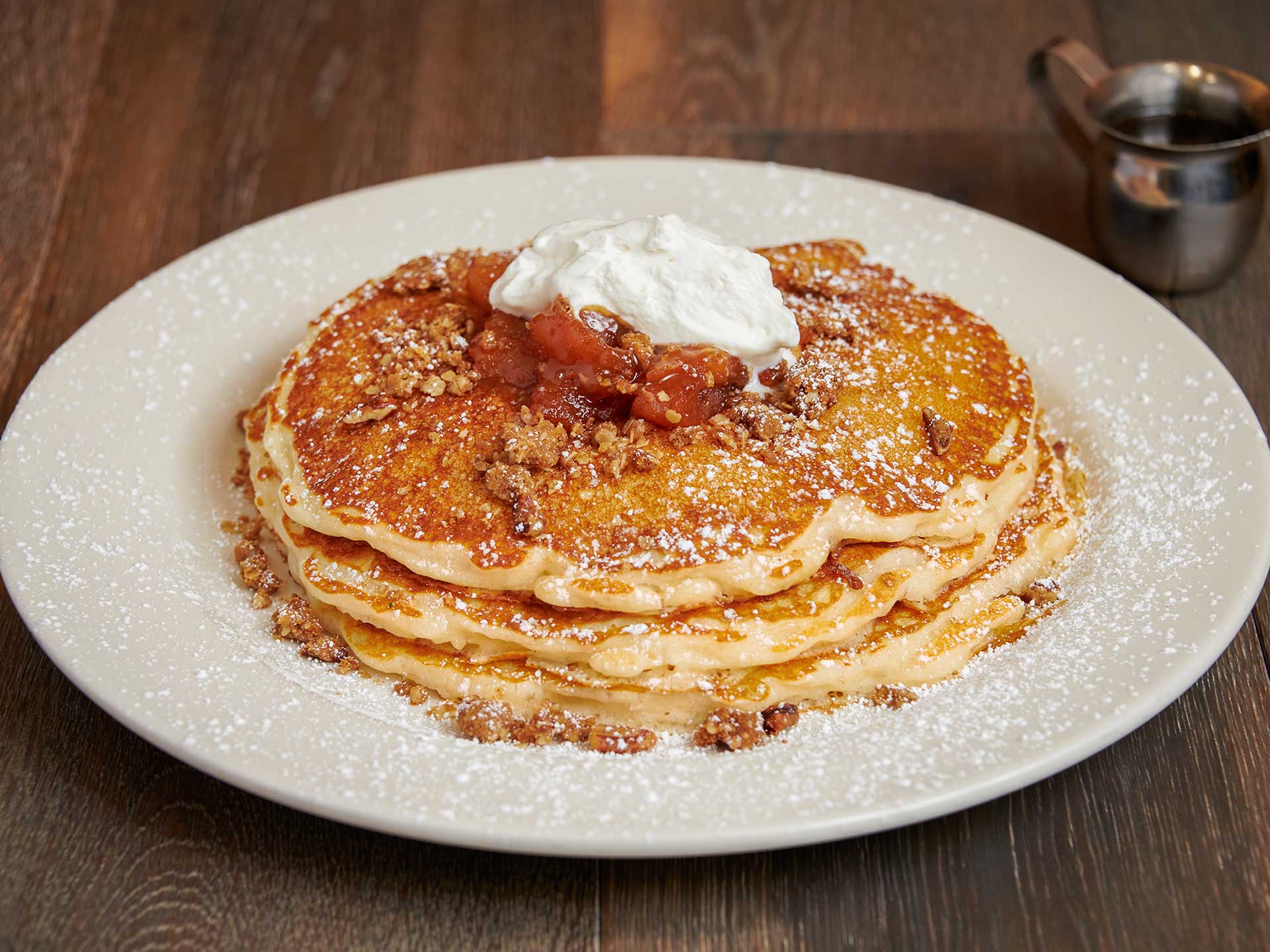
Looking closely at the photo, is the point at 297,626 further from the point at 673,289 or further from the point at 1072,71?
the point at 1072,71

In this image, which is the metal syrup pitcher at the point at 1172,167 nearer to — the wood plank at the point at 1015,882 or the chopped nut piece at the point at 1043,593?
the chopped nut piece at the point at 1043,593

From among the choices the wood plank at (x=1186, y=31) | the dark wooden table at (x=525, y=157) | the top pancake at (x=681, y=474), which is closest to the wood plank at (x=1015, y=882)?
the dark wooden table at (x=525, y=157)

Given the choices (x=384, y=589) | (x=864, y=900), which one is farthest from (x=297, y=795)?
(x=864, y=900)

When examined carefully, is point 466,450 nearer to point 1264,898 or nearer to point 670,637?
point 670,637

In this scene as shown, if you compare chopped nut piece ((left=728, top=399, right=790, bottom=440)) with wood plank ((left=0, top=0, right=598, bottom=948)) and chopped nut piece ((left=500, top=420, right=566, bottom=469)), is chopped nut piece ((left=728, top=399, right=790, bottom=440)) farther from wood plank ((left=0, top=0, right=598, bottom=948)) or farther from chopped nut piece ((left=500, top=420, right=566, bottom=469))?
wood plank ((left=0, top=0, right=598, bottom=948))

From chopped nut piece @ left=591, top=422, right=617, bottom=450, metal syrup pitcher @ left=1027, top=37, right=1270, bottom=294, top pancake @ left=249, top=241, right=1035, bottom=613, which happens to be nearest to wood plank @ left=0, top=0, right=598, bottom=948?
top pancake @ left=249, top=241, right=1035, bottom=613

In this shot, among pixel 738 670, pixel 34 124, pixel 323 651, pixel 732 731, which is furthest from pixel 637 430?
pixel 34 124
